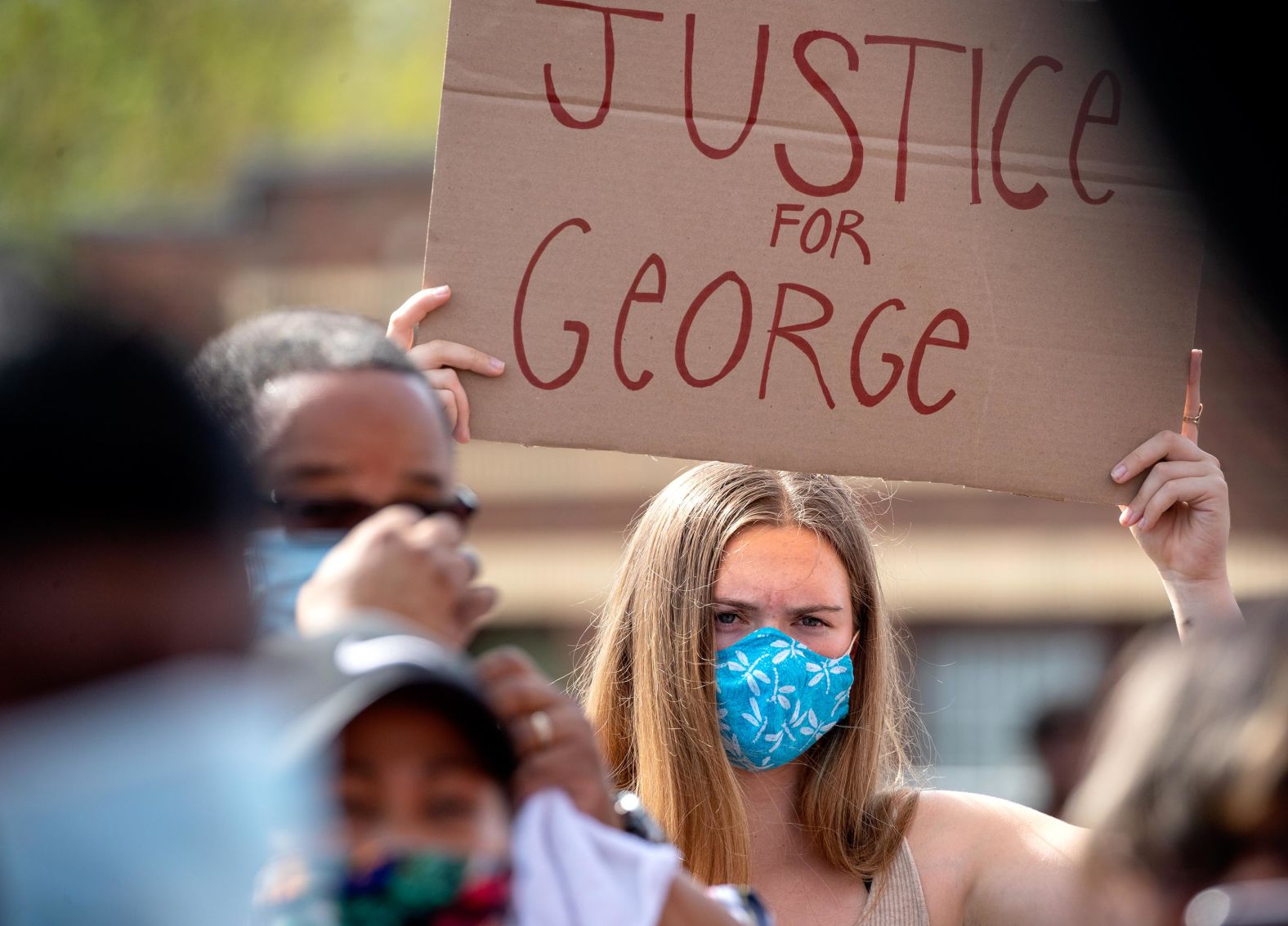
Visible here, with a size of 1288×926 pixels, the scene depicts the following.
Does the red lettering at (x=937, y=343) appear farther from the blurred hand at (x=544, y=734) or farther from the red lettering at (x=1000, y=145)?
the blurred hand at (x=544, y=734)

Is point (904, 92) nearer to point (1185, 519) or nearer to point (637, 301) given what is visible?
point (637, 301)

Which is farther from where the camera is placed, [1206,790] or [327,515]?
[327,515]

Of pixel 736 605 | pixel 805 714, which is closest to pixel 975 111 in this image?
pixel 736 605

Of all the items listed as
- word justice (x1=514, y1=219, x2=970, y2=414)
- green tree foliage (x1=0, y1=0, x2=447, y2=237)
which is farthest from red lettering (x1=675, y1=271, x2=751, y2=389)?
green tree foliage (x1=0, y1=0, x2=447, y2=237)

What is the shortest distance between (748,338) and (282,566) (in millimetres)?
1174

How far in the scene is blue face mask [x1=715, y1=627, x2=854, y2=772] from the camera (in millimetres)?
2689

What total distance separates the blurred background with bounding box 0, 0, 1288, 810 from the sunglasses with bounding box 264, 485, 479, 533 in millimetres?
11265

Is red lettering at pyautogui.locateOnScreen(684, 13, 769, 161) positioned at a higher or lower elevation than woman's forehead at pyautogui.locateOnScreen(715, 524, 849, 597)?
higher

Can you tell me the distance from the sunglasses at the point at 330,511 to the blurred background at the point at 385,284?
1126 cm

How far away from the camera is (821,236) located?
8.20ft

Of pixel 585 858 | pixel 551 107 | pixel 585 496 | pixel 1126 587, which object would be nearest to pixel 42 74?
pixel 585 496

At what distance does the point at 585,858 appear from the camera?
1.39m

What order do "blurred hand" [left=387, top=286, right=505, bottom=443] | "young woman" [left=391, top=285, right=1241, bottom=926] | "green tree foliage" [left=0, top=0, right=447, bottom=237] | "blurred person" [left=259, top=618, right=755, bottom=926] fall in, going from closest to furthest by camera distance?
"blurred person" [left=259, top=618, right=755, bottom=926] → "blurred hand" [left=387, top=286, right=505, bottom=443] → "young woman" [left=391, top=285, right=1241, bottom=926] → "green tree foliage" [left=0, top=0, right=447, bottom=237]

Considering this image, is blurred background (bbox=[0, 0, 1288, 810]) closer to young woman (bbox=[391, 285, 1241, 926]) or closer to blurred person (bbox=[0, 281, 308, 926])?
young woman (bbox=[391, 285, 1241, 926])
